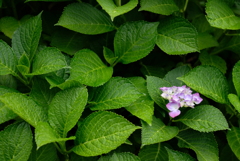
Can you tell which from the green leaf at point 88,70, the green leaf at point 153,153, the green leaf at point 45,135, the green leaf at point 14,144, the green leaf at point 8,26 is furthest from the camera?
the green leaf at point 8,26

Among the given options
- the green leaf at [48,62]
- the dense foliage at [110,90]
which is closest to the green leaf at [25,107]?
the dense foliage at [110,90]

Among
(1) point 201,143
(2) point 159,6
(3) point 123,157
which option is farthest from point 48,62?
(1) point 201,143

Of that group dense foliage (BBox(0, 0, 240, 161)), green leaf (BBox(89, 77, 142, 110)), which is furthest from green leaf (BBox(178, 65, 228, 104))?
green leaf (BBox(89, 77, 142, 110))

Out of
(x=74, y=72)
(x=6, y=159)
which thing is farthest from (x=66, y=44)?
(x=6, y=159)

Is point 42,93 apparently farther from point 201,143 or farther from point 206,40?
point 206,40

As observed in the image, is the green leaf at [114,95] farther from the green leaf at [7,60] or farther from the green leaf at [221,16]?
the green leaf at [221,16]

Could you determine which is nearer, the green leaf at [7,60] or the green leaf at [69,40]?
the green leaf at [7,60]
